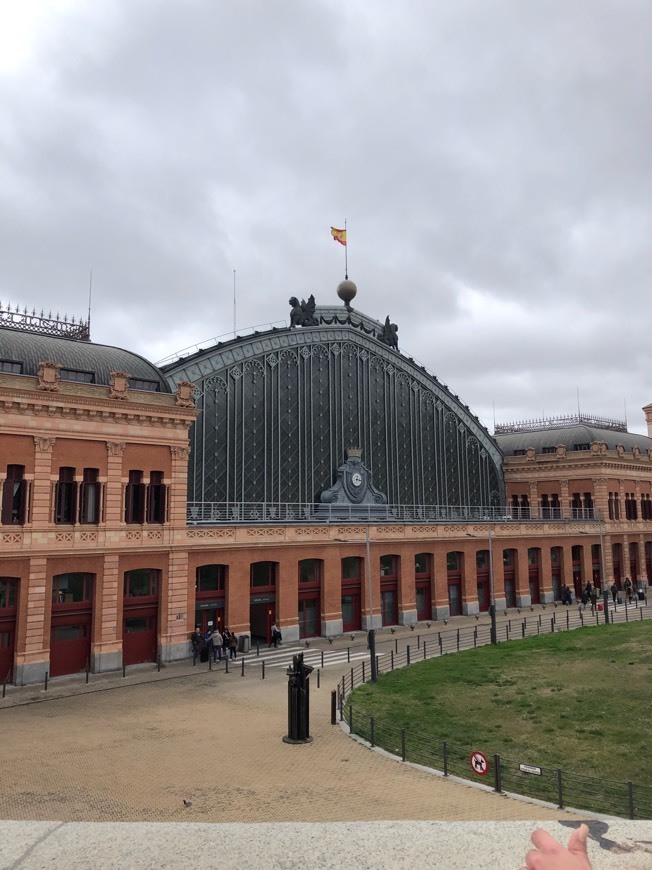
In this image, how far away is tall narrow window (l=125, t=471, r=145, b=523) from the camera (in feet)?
125

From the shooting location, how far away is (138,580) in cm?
3819

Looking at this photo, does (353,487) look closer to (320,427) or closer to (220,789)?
(320,427)

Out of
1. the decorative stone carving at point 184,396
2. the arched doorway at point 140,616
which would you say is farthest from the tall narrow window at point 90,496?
the decorative stone carving at point 184,396

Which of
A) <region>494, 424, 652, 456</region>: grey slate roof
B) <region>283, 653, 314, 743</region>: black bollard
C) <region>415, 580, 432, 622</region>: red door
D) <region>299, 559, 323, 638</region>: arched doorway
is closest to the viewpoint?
<region>283, 653, 314, 743</region>: black bollard

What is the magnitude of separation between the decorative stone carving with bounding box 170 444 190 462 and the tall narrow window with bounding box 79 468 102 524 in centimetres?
467

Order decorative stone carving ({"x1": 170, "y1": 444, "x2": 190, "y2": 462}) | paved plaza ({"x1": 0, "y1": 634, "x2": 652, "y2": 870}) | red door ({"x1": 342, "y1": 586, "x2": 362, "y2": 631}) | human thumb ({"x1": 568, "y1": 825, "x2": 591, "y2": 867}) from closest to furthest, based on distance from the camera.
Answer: human thumb ({"x1": 568, "y1": 825, "x2": 591, "y2": 867})
paved plaza ({"x1": 0, "y1": 634, "x2": 652, "y2": 870})
decorative stone carving ({"x1": 170, "y1": 444, "x2": 190, "y2": 462})
red door ({"x1": 342, "y1": 586, "x2": 362, "y2": 631})

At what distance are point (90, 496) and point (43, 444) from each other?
397 cm

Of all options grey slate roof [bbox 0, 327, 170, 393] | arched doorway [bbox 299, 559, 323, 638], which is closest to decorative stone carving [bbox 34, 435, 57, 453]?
grey slate roof [bbox 0, 327, 170, 393]

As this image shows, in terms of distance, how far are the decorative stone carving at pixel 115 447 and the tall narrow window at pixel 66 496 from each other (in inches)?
88.2

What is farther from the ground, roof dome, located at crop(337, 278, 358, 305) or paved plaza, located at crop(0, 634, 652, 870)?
roof dome, located at crop(337, 278, 358, 305)

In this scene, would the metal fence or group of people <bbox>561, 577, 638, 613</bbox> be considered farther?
group of people <bbox>561, 577, 638, 613</bbox>

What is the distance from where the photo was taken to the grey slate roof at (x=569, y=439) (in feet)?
252

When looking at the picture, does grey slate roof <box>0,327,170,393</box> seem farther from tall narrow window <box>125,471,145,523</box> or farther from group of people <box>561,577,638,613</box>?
group of people <box>561,577,638,613</box>

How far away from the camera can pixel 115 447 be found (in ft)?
122
